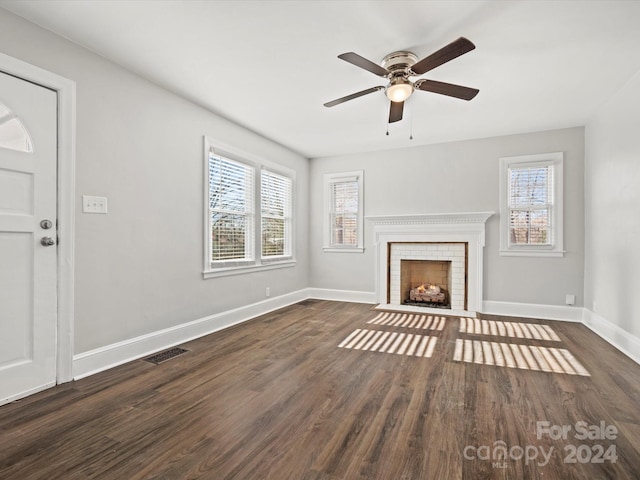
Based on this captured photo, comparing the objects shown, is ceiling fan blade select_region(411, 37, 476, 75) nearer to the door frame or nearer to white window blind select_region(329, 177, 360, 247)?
the door frame

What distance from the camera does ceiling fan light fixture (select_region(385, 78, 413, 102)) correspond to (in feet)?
9.32

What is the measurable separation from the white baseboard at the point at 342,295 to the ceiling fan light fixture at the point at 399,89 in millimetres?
3512

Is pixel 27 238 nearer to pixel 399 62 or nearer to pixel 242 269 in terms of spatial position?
pixel 242 269

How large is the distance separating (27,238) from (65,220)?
261 mm

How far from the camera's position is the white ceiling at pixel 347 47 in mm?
2193

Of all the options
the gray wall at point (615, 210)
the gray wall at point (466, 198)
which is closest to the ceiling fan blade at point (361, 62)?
the gray wall at point (615, 210)

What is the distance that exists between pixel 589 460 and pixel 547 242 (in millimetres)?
3719

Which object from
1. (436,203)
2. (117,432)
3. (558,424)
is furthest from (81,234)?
(436,203)

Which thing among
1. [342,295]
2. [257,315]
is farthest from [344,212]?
[257,315]

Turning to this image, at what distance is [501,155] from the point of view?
4.87 meters

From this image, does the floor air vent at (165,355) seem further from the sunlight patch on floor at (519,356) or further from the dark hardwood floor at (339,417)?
the sunlight patch on floor at (519,356)

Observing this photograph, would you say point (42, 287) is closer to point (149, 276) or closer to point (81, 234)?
point (81, 234)

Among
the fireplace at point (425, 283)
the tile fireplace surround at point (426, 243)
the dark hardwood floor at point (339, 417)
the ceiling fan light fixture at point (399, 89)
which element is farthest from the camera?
the fireplace at point (425, 283)

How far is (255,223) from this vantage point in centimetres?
472
